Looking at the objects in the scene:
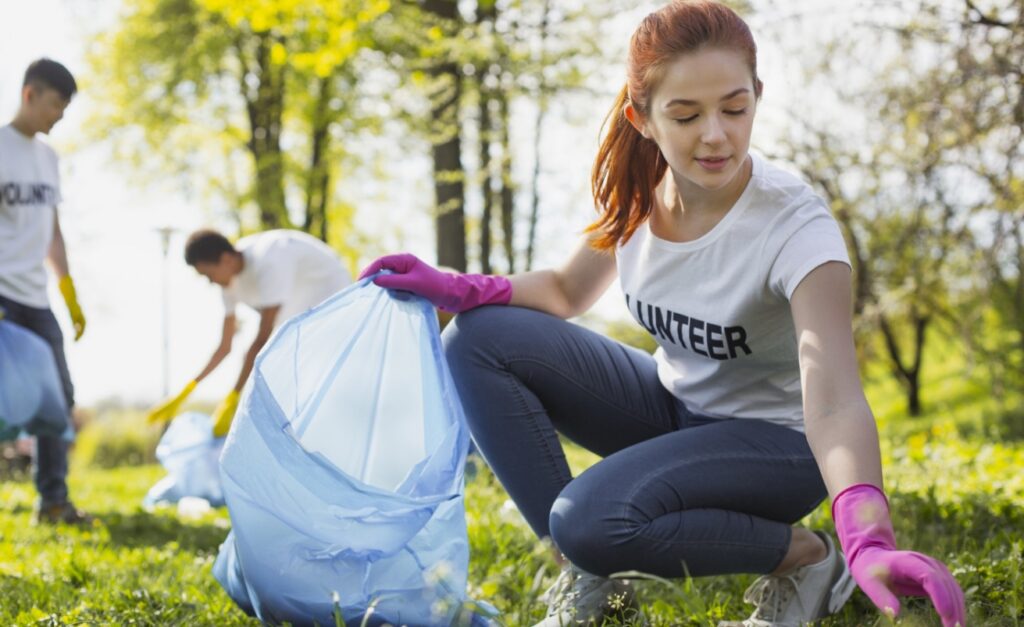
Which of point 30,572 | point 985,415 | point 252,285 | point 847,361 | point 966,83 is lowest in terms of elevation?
point 985,415

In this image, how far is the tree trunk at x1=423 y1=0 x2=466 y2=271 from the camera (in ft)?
26.3

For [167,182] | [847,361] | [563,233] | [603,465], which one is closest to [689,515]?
[603,465]

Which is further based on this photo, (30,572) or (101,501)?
(101,501)

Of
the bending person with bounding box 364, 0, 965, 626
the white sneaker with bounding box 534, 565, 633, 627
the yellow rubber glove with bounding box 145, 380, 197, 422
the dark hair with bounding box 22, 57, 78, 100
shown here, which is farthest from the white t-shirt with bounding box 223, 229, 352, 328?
the white sneaker with bounding box 534, 565, 633, 627

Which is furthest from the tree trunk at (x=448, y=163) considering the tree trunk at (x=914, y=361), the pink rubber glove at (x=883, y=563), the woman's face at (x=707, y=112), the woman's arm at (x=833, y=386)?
the pink rubber glove at (x=883, y=563)

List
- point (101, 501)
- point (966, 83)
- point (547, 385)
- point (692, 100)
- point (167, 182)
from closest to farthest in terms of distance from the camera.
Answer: point (692, 100) → point (547, 385) → point (966, 83) → point (101, 501) → point (167, 182)

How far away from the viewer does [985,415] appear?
8.08 meters

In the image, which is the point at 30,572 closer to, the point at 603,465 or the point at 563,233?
the point at 603,465

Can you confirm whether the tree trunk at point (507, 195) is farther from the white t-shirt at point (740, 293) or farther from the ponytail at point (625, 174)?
the white t-shirt at point (740, 293)

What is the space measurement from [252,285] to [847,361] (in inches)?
147

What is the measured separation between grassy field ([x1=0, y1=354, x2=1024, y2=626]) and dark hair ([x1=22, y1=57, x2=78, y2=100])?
1.75 meters

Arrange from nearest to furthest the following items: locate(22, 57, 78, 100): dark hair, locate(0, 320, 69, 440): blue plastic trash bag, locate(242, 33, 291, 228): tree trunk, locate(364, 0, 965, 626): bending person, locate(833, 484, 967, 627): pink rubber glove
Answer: locate(833, 484, 967, 627): pink rubber glove, locate(364, 0, 965, 626): bending person, locate(0, 320, 69, 440): blue plastic trash bag, locate(22, 57, 78, 100): dark hair, locate(242, 33, 291, 228): tree trunk

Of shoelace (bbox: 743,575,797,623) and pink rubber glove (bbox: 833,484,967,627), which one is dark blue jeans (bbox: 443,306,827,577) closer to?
shoelace (bbox: 743,575,797,623)

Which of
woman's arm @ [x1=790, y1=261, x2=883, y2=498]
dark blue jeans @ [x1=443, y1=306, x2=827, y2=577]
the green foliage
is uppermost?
woman's arm @ [x1=790, y1=261, x2=883, y2=498]
